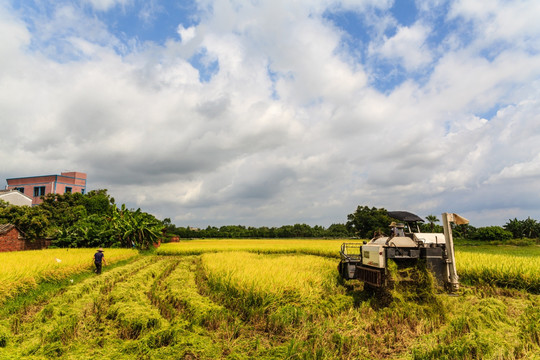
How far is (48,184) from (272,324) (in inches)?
1789

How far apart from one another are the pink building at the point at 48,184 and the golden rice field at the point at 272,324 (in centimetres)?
3930

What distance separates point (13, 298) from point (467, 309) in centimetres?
1086

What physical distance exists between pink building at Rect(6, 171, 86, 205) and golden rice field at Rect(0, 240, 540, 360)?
129 ft

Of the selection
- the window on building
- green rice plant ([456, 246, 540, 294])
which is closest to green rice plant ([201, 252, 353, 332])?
green rice plant ([456, 246, 540, 294])

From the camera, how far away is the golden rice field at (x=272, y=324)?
4102mm

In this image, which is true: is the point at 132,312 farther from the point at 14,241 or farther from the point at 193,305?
the point at 14,241

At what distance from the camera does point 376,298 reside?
258 inches

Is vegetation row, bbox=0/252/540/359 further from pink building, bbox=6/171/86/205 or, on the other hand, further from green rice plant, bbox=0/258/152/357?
pink building, bbox=6/171/86/205

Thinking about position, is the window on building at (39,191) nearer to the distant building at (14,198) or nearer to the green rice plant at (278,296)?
the distant building at (14,198)

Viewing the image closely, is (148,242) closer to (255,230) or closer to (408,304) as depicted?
(408,304)

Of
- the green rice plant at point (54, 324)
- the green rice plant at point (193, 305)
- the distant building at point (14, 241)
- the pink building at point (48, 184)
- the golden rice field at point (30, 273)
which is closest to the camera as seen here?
the green rice plant at point (54, 324)

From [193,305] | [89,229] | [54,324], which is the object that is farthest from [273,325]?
[89,229]

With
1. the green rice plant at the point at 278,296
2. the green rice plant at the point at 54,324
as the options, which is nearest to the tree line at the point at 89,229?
the green rice plant at the point at 54,324

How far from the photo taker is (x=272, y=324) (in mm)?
5172
